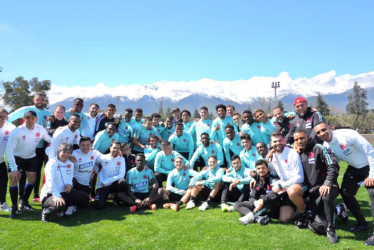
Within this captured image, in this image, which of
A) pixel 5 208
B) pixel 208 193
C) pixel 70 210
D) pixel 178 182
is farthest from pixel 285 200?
pixel 5 208

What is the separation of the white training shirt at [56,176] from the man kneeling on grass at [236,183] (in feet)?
12.3

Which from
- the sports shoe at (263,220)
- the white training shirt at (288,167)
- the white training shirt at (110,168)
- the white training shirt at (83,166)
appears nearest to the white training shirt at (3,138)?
the white training shirt at (83,166)

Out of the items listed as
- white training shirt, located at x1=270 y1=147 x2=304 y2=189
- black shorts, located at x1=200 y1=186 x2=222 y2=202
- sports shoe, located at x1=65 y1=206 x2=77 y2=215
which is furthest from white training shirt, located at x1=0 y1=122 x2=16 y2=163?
white training shirt, located at x1=270 y1=147 x2=304 y2=189

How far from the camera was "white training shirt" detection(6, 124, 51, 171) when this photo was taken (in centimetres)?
611

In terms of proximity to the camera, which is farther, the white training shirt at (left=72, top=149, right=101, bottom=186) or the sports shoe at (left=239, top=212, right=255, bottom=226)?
the white training shirt at (left=72, top=149, right=101, bottom=186)

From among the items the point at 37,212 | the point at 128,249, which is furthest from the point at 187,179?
the point at 37,212

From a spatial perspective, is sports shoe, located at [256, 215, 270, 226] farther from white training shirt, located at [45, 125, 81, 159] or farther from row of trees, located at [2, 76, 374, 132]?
row of trees, located at [2, 76, 374, 132]

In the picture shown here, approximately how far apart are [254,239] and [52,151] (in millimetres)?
5011

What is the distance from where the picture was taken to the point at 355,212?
16.6 feet

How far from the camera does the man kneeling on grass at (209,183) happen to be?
692 centimetres

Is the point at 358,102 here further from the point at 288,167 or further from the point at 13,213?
the point at 13,213

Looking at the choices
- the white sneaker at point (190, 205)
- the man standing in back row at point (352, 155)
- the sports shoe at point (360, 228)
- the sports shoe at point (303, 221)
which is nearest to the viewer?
the man standing in back row at point (352, 155)

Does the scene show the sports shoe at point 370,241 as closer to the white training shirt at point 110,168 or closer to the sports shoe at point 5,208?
the white training shirt at point 110,168

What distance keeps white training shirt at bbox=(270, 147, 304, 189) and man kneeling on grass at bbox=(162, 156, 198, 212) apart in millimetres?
2476
